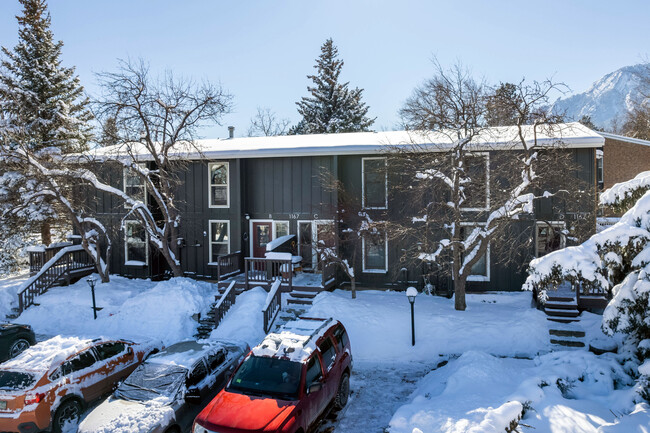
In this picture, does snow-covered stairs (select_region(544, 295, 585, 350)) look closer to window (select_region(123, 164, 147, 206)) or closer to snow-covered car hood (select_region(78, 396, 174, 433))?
snow-covered car hood (select_region(78, 396, 174, 433))

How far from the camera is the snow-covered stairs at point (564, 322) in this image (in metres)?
11.2

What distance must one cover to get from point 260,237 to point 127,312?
587 cm

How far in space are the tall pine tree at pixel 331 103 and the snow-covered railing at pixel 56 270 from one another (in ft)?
86.0

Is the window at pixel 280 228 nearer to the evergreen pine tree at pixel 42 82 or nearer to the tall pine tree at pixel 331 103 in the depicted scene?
the evergreen pine tree at pixel 42 82

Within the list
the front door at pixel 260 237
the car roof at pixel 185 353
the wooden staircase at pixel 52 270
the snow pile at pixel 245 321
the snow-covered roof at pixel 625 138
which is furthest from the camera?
the snow-covered roof at pixel 625 138

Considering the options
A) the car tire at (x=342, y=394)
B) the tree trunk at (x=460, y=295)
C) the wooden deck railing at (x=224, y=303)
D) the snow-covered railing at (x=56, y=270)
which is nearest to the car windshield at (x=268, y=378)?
the car tire at (x=342, y=394)

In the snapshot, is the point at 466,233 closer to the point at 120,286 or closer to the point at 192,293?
the point at 192,293

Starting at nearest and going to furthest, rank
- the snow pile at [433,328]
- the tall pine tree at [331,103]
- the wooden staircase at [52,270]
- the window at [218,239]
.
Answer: the snow pile at [433,328] < the wooden staircase at [52,270] < the window at [218,239] < the tall pine tree at [331,103]

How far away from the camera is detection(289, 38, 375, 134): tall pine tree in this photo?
40469 millimetres

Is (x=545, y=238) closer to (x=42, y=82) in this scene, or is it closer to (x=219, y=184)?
(x=219, y=184)

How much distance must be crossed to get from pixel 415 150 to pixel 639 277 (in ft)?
26.9

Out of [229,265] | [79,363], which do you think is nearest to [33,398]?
[79,363]

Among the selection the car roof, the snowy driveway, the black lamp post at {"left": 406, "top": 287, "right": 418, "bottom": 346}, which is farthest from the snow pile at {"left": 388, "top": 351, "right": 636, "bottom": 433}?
the car roof

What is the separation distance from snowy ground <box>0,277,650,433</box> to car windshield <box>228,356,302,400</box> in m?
1.39
